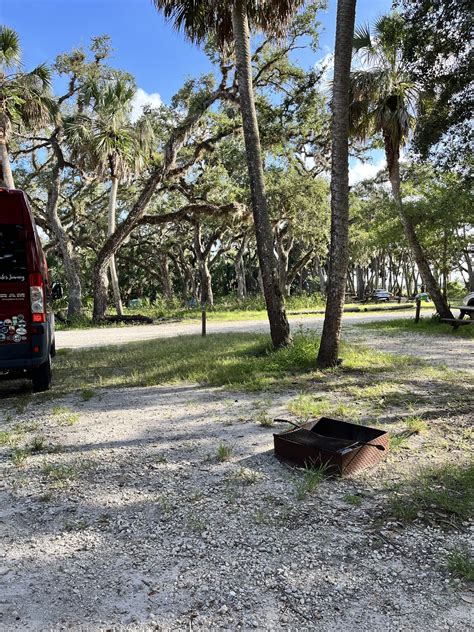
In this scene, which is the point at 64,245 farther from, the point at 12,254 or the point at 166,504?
the point at 166,504

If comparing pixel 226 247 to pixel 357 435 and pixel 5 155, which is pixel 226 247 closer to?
pixel 5 155

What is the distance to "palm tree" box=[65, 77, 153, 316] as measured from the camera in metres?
18.5

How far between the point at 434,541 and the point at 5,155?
16.9 meters

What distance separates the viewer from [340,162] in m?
7.43

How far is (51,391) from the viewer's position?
6840mm

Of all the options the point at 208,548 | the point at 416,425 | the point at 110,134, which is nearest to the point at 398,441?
the point at 416,425

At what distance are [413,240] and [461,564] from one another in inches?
514

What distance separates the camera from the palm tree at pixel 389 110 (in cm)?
1314

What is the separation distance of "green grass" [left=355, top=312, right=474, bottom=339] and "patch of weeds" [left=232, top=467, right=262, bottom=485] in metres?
10.4

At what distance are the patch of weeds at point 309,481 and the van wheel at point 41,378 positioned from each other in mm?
4385

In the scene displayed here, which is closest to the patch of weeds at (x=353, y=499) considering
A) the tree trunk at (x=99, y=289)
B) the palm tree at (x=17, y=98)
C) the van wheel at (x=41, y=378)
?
the van wheel at (x=41, y=378)

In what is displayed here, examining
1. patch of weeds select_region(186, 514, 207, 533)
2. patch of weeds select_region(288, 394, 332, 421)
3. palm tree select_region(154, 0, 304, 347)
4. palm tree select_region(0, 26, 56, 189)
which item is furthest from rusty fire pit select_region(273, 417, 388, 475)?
palm tree select_region(0, 26, 56, 189)

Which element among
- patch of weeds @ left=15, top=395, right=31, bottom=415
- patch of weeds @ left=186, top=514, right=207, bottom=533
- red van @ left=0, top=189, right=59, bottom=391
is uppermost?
red van @ left=0, top=189, right=59, bottom=391

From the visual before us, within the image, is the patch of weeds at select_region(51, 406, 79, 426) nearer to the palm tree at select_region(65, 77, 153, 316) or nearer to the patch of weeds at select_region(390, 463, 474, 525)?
the patch of weeds at select_region(390, 463, 474, 525)
